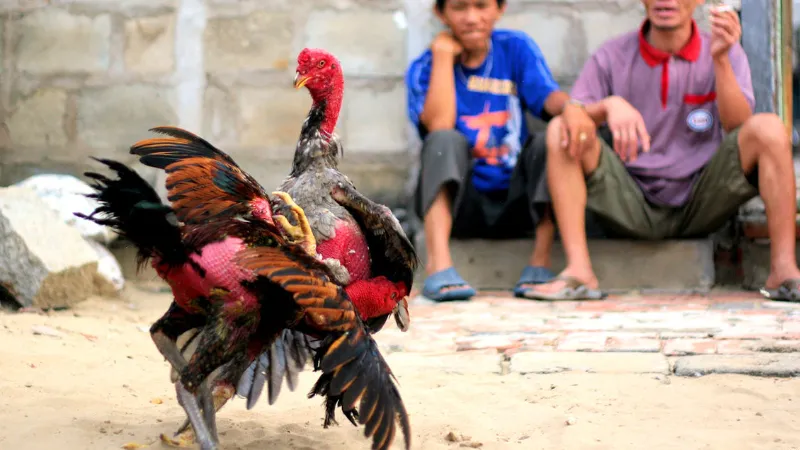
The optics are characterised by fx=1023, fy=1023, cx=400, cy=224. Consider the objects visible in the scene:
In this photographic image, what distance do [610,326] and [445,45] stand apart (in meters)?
2.26

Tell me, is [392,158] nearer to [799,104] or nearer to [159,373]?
[159,373]

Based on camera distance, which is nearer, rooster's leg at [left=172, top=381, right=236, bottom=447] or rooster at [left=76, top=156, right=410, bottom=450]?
rooster at [left=76, top=156, right=410, bottom=450]

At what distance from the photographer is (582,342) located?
4.45 m

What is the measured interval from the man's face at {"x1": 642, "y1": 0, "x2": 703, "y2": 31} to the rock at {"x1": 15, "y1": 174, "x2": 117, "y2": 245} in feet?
11.5

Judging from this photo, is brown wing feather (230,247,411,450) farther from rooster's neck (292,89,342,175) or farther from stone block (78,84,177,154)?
stone block (78,84,177,154)

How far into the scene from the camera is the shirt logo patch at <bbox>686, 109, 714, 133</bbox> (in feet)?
20.3

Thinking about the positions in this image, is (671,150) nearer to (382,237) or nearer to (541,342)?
(541,342)

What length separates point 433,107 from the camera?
624cm

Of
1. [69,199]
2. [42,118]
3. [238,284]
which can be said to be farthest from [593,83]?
[238,284]

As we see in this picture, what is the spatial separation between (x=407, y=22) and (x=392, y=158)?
2.97 feet

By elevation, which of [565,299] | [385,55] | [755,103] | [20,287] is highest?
[385,55]

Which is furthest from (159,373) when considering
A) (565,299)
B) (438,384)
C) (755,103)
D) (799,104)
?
(799,104)

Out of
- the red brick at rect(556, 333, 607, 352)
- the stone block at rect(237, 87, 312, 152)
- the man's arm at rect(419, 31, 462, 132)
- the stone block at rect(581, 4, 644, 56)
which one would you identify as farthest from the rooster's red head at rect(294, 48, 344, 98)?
the stone block at rect(581, 4, 644, 56)

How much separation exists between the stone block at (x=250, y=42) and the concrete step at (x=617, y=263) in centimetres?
154
